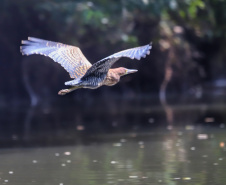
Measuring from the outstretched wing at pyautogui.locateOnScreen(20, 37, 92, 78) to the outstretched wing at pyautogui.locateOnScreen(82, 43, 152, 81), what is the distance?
39 centimetres

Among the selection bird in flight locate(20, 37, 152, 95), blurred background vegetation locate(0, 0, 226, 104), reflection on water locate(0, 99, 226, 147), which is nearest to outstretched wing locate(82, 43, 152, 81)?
bird in flight locate(20, 37, 152, 95)

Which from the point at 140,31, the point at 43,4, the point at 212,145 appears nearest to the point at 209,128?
the point at 212,145

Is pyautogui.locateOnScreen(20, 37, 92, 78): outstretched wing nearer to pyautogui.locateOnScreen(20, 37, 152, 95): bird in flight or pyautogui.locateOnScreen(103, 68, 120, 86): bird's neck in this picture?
pyautogui.locateOnScreen(20, 37, 152, 95): bird in flight

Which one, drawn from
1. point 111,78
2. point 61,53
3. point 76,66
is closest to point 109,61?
point 111,78

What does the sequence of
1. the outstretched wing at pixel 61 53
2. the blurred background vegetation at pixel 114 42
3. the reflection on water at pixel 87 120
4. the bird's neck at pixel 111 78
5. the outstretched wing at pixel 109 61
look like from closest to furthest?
1. the outstretched wing at pixel 109 61
2. the bird's neck at pixel 111 78
3. the outstretched wing at pixel 61 53
4. the reflection on water at pixel 87 120
5. the blurred background vegetation at pixel 114 42

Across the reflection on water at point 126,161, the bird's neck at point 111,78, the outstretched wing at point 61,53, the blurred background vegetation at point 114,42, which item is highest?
the blurred background vegetation at point 114,42

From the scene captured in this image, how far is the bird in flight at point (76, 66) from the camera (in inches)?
316

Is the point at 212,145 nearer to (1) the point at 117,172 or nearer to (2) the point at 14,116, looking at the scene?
(1) the point at 117,172

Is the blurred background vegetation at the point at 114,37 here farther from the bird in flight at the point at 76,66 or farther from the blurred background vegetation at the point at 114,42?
the bird in flight at the point at 76,66

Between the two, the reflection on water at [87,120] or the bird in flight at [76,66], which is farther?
the reflection on water at [87,120]

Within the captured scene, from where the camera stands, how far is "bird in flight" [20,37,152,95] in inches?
316

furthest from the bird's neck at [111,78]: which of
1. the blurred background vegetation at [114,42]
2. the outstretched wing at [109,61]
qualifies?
the blurred background vegetation at [114,42]

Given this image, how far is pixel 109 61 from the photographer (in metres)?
7.76

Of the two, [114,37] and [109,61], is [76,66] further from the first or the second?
[114,37]
